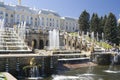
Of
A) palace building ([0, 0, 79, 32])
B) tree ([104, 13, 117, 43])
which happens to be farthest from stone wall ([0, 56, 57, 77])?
palace building ([0, 0, 79, 32])

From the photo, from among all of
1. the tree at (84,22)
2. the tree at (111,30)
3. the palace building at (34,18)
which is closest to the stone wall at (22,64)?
the tree at (111,30)

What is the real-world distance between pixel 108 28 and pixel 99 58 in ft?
102

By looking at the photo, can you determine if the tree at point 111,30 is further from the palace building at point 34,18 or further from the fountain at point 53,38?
the palace building at point 34,18

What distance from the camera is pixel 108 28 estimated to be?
71.3 metres

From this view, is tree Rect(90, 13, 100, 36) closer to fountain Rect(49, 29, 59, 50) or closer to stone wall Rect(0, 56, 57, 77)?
fountain Rect(49, 29, 59, 50)

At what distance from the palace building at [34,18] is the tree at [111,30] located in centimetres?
2238

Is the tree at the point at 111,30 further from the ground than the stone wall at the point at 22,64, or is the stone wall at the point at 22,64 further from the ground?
the tree at the point at 111,30

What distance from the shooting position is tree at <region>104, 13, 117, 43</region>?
232ft

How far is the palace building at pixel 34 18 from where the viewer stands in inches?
3740

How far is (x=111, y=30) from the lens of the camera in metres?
71.1

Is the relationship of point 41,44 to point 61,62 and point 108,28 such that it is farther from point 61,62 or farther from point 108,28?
point 61,62

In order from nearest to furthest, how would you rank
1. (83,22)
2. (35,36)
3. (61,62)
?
(61,62), (35,36), (83,22)

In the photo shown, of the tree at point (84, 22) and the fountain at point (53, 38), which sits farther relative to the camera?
the tree at point (84, 22)

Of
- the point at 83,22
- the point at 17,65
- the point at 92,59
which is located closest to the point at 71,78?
the point at 17,65
